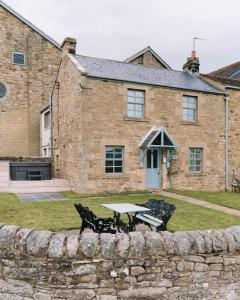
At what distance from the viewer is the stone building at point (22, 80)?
23.4 metres

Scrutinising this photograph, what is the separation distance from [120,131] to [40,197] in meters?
5.33

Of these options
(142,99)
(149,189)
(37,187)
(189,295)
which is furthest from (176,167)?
(189,295)

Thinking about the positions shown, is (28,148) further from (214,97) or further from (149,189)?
(214,97)

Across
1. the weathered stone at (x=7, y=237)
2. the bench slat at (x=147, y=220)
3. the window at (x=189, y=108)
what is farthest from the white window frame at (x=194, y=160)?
the weathered stone at (x=7, y=237)

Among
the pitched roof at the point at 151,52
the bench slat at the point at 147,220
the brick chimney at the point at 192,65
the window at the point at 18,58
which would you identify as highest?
the pitched roof at the point at 151,52

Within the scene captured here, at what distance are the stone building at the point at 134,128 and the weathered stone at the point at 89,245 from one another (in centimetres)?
1015

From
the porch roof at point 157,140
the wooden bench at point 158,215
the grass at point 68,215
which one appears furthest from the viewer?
the porch roof at point 157,140

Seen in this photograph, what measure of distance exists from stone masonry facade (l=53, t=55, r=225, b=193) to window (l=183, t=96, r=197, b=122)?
0.30 meters

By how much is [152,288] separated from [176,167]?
12629mm

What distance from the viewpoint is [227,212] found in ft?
36.1

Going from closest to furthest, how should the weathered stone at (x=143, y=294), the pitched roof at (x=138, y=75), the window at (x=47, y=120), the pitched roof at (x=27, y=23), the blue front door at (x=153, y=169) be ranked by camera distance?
the weathered stone at (x=143, y=294) < the pitched roof at (x=138, y=75) < the blue front door at (x=153, y=169) < the window at (x=47, y=120) < the pitched roof at (x=27, y=23)

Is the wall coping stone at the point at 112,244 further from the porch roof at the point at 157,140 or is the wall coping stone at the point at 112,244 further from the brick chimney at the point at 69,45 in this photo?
the brick chimney at the point at 69,45

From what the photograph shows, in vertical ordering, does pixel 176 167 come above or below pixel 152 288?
above

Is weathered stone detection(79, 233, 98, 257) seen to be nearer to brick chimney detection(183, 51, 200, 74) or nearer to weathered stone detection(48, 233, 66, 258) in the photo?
weathered stone detection(48, 233, 66, 258)
